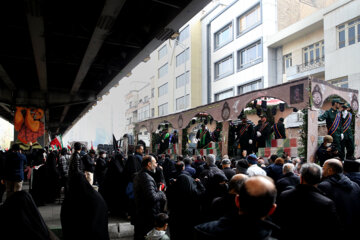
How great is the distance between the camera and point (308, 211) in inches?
126

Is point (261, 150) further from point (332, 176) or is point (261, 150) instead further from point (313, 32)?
point (313, 32)

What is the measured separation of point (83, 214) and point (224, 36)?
36.4 metres

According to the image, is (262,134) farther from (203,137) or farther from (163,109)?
(163,109)

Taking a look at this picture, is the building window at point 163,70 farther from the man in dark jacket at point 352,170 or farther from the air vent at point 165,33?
the man in dark jacket at point 352,170

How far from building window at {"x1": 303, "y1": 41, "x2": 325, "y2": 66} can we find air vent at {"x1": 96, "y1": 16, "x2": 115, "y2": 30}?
20392 millimetres

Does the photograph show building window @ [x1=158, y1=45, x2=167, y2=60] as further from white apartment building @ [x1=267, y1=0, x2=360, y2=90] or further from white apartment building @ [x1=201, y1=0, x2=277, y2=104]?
white apartment building @ [x1=267, y1=0, x2=360, y2=90]

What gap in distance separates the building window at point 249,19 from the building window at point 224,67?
3.51 meters

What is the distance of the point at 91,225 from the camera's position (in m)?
3.74

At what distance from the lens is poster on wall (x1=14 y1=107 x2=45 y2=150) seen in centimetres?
1938

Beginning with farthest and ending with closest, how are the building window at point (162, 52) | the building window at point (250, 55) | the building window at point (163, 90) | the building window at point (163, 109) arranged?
the building window at point (162, 52)
the building window at point (163, 90)
the building window at point (163, 109)
the building window at point (250, 55)

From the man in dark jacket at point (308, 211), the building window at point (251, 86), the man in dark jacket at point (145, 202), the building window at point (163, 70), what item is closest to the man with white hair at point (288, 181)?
the man in dark jacket at point (308, 211)

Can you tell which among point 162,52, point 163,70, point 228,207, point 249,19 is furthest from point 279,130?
point 162,52

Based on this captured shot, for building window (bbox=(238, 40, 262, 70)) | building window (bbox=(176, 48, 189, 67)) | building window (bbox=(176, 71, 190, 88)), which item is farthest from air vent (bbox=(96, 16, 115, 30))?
building window (bbox=(176, 48, 189, 67))

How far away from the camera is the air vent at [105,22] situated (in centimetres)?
823
